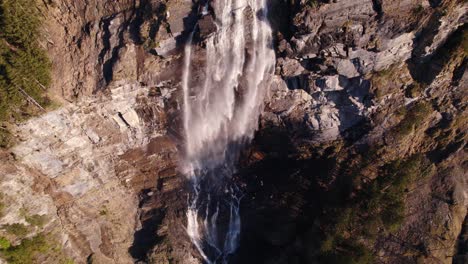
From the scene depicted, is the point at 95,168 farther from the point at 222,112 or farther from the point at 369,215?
the point at 369,215

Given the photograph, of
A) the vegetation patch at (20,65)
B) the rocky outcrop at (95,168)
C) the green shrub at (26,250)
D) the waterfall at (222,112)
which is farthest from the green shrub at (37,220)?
the waterfall at (222,112)

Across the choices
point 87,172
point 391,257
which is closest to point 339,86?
point 391,257

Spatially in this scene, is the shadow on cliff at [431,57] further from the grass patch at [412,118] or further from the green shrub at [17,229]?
the green shrub at [17,229]

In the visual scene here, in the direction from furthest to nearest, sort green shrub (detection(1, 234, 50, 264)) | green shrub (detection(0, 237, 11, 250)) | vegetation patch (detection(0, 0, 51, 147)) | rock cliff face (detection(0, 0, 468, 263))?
green shrub (detection(1, 234, 50, 264))
green shrub (detection(0, 237, 11, 250))
rock cliff face (detection(0, 0, 468, 263))
vegetation patch (detection(0, 0, 51, 147))

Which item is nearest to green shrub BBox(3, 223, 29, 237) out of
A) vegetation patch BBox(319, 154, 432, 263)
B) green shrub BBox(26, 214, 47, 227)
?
green shrub BBox(26, 214, 47, 227)

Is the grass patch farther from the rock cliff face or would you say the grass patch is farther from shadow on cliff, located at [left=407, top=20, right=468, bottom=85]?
shadow on cliff, located at [left=407, top=20, right=468, bottom=85]

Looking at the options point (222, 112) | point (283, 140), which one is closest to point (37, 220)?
point (222, 112)

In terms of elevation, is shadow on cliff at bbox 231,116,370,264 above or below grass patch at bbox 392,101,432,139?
below
